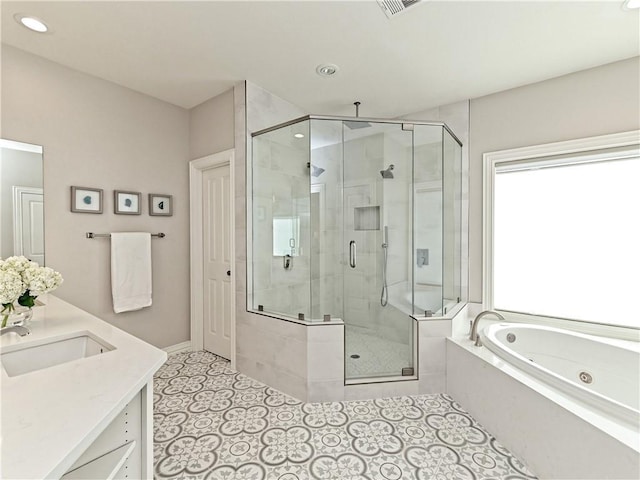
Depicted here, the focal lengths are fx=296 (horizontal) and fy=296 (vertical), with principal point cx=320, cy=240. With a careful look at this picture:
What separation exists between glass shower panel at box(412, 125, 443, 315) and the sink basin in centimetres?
235

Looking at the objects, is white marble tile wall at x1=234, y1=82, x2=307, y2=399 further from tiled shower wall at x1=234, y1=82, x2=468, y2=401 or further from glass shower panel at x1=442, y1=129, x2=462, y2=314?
glass shower panel at x1=442, y1=129, x2=462, y2=314

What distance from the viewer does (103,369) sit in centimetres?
106

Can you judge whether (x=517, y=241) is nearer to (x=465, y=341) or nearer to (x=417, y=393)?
(x=465, y=341)

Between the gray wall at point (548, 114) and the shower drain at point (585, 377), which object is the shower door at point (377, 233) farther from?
the shower drain at point (585, 377)

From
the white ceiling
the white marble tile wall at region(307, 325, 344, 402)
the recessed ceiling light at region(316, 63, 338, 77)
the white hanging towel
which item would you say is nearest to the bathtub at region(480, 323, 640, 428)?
the white marble tile wall at region(307, 325, 344, 402)

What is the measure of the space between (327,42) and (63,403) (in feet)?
7.85

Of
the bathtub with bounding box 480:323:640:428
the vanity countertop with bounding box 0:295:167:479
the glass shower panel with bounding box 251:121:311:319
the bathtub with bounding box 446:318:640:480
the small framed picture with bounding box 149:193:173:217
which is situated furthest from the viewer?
the small framed picture with bounding box 149:193:173:217

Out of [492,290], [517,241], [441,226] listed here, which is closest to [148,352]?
[441,226]

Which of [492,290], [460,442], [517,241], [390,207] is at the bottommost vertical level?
[460,442]

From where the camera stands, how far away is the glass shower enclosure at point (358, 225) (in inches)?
103

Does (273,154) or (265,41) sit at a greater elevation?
(265,41)

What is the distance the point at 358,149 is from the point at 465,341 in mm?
1885

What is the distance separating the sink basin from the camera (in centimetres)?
131

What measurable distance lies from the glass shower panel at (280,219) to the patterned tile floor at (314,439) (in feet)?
2.72
